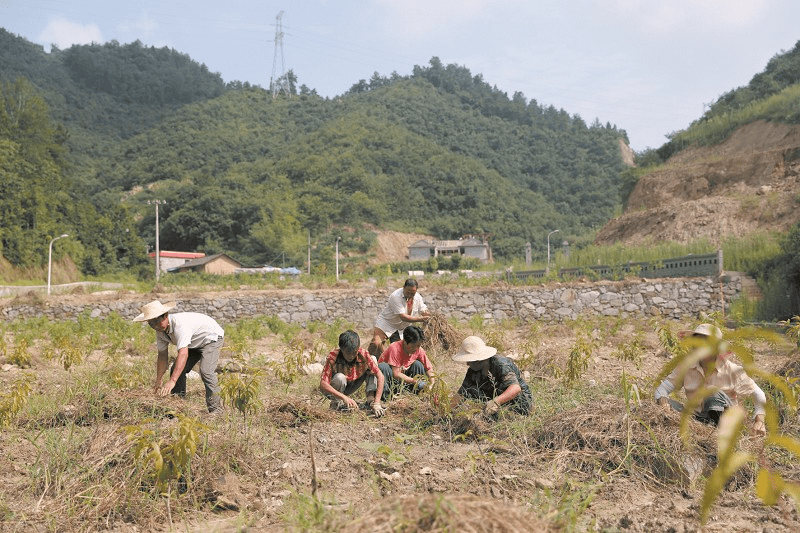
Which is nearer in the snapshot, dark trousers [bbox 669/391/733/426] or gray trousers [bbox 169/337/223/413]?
dark trousers [bbox 669/391/733/426]

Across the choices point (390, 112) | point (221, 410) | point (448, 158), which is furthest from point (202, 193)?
point (221, 410)

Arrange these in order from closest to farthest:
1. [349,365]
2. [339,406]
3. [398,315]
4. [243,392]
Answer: [243,392] < [339,406] < [349,365] < [398,315]

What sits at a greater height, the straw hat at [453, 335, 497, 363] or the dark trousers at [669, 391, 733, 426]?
the straw hat at [453, 335, 497, 363]

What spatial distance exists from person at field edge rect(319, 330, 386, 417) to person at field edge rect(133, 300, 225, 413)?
3.02 ft

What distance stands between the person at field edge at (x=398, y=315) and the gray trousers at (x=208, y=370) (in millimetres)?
1830

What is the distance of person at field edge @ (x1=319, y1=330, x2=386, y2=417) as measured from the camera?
5195 mm

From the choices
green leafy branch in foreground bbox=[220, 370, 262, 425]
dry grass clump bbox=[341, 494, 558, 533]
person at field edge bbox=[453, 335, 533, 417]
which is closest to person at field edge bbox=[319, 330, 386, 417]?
person at field edge bbox=[453, 335, 533, 417]

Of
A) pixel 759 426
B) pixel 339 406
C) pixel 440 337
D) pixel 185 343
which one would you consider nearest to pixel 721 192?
pixel 440 337

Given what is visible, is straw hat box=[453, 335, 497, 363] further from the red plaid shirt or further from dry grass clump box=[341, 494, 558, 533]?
dry grass clump box=[341, 494, 558, 533]

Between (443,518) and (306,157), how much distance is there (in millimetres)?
67118

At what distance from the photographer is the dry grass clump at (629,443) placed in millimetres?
3477

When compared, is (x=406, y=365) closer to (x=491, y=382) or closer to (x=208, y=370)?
(x=491, y=382)

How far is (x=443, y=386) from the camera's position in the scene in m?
4.57

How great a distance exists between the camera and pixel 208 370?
17.2 ft
